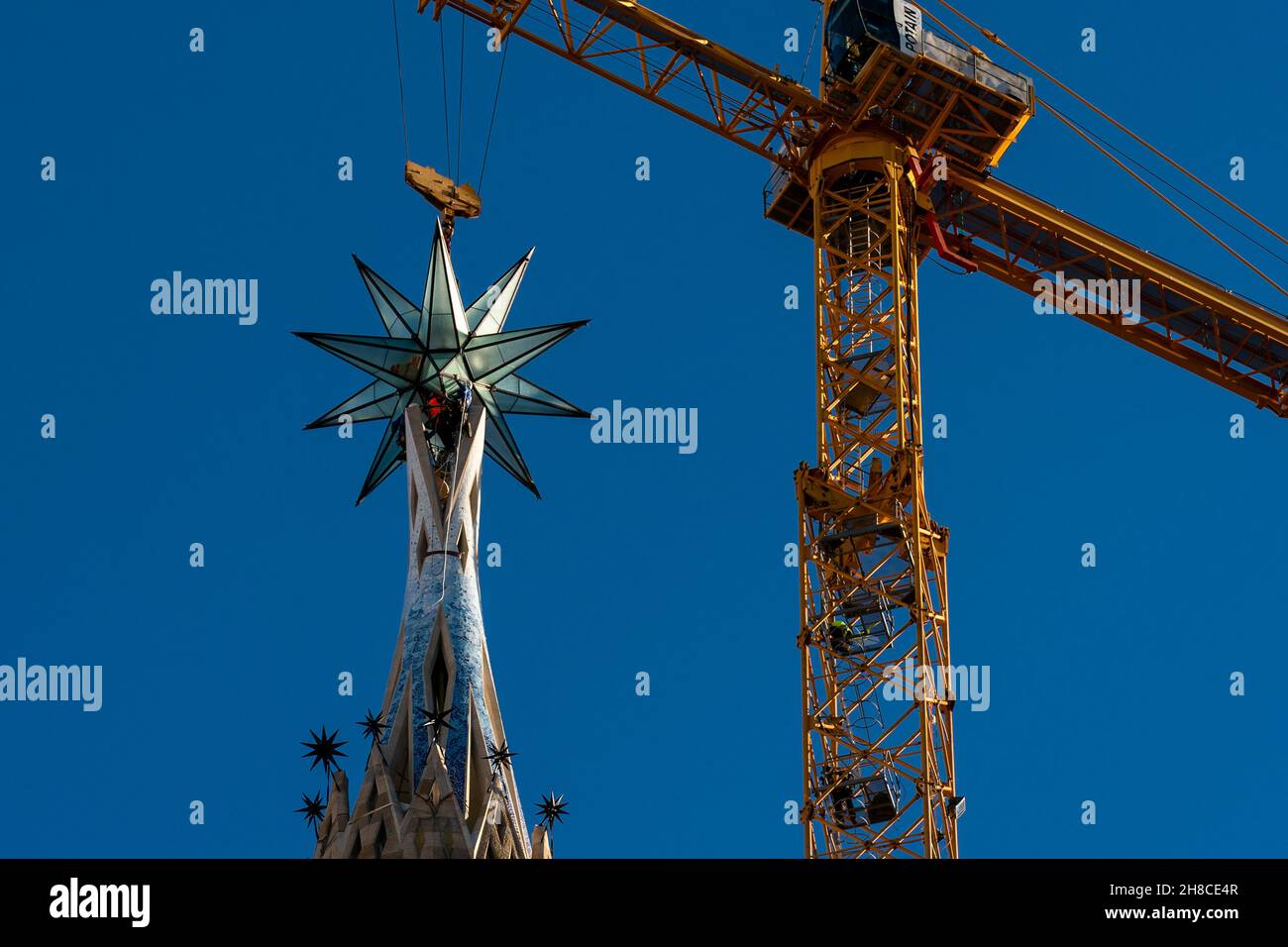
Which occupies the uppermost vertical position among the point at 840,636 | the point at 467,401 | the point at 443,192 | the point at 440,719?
the point at 443,192

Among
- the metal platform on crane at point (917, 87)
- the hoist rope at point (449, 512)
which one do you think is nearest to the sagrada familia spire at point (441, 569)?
the hoist rope at point (449, 512)

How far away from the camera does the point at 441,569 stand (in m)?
63.1

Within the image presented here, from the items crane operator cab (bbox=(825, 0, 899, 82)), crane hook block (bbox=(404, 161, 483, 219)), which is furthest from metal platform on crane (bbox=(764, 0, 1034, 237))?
crane hook block (bbox=(404, 161, 483, 219))

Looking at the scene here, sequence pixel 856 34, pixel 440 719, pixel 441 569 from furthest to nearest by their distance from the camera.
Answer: pixel 856 34, pixel 441 569, pixel 440 719

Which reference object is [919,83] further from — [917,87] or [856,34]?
[856,34]

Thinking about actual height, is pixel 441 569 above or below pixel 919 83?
below

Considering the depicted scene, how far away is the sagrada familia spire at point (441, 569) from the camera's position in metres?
57.3

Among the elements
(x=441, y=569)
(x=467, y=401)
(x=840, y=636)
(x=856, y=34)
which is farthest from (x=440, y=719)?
(x=856, y=34)

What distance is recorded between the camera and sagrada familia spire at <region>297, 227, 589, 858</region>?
57.3 m

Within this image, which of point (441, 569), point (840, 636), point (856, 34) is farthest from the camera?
point (856, 34)

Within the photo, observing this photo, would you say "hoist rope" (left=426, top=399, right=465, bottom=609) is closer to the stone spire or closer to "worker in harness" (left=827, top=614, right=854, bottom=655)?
the stone spire

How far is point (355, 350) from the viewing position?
6384 centimetres
